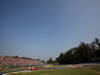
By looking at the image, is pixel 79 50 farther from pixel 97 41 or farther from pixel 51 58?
pixel 51 58

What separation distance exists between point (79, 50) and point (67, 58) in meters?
11.4

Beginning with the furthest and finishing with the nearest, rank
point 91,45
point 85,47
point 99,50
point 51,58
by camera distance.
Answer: point 51,58 < point 91,45 < point 85,47 < point 99,50

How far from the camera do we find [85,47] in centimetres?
8369

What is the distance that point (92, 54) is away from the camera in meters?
79.3

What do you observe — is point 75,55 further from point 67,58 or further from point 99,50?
point 99,50

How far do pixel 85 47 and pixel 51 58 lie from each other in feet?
159

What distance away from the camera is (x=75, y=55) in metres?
84.7

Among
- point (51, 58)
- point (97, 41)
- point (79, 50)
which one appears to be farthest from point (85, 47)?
point (51, 58)

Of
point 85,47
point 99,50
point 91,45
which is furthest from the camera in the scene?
point 91,45

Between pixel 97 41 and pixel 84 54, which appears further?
pixel 97 41

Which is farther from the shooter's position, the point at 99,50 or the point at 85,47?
the point at 85,47

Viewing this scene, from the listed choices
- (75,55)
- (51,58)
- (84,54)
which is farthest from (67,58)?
(51,58)

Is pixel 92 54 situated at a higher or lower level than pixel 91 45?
lower

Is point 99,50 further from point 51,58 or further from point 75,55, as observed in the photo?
point 51,58
